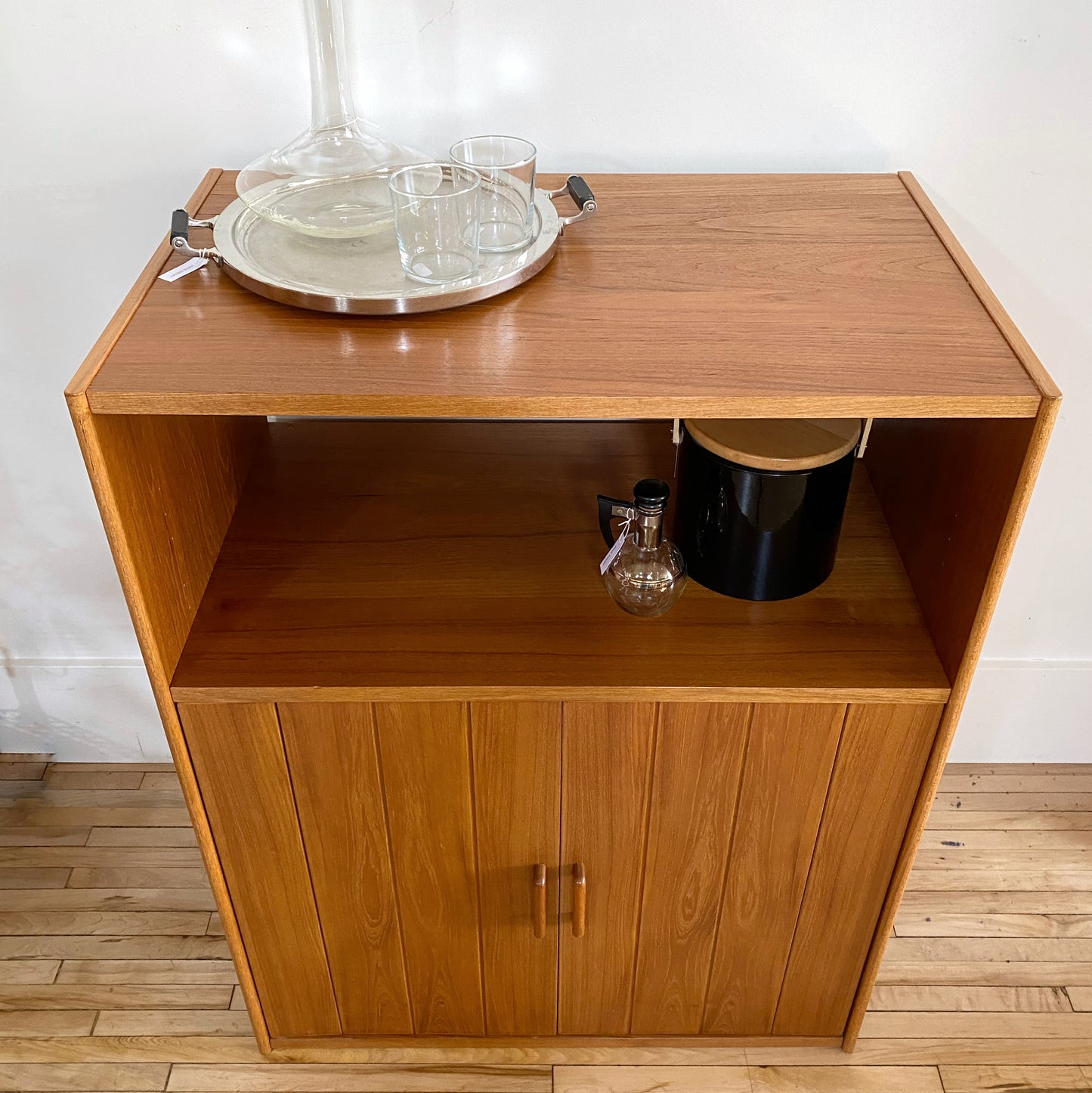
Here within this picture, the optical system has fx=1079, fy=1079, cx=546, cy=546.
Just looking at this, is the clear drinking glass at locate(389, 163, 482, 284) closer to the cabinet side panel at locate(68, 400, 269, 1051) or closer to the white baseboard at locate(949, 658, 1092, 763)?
the cabinet side panel at locate(68, 400, 269, 1051)

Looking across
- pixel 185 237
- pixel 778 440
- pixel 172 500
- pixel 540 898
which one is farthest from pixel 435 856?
pixel 185 237

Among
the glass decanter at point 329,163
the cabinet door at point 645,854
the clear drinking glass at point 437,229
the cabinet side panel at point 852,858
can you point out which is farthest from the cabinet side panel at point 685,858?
the glass decanter at point 329,163

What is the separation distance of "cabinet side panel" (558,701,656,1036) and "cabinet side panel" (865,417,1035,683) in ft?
1.03

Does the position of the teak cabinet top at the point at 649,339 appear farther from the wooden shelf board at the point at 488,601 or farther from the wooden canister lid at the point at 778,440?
the wooden shelf board at the point at 488,601

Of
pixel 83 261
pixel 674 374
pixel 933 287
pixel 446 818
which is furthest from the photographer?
pixel 83 261

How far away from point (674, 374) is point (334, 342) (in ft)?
0.97

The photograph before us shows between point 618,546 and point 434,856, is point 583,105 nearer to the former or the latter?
point 618,546

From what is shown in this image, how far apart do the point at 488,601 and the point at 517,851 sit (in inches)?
11.5

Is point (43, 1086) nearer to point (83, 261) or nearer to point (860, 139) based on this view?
point (83, 261)

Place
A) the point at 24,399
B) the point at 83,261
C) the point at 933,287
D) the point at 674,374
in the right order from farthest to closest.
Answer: the point at 24,399
the point at 83,261
the point at 933,287
the point at 674,374

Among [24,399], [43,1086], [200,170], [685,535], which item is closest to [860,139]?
[685,535]

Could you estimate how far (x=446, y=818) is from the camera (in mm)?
1183

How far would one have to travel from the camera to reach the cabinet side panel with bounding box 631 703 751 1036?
1.10 m

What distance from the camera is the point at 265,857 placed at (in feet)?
4.00
